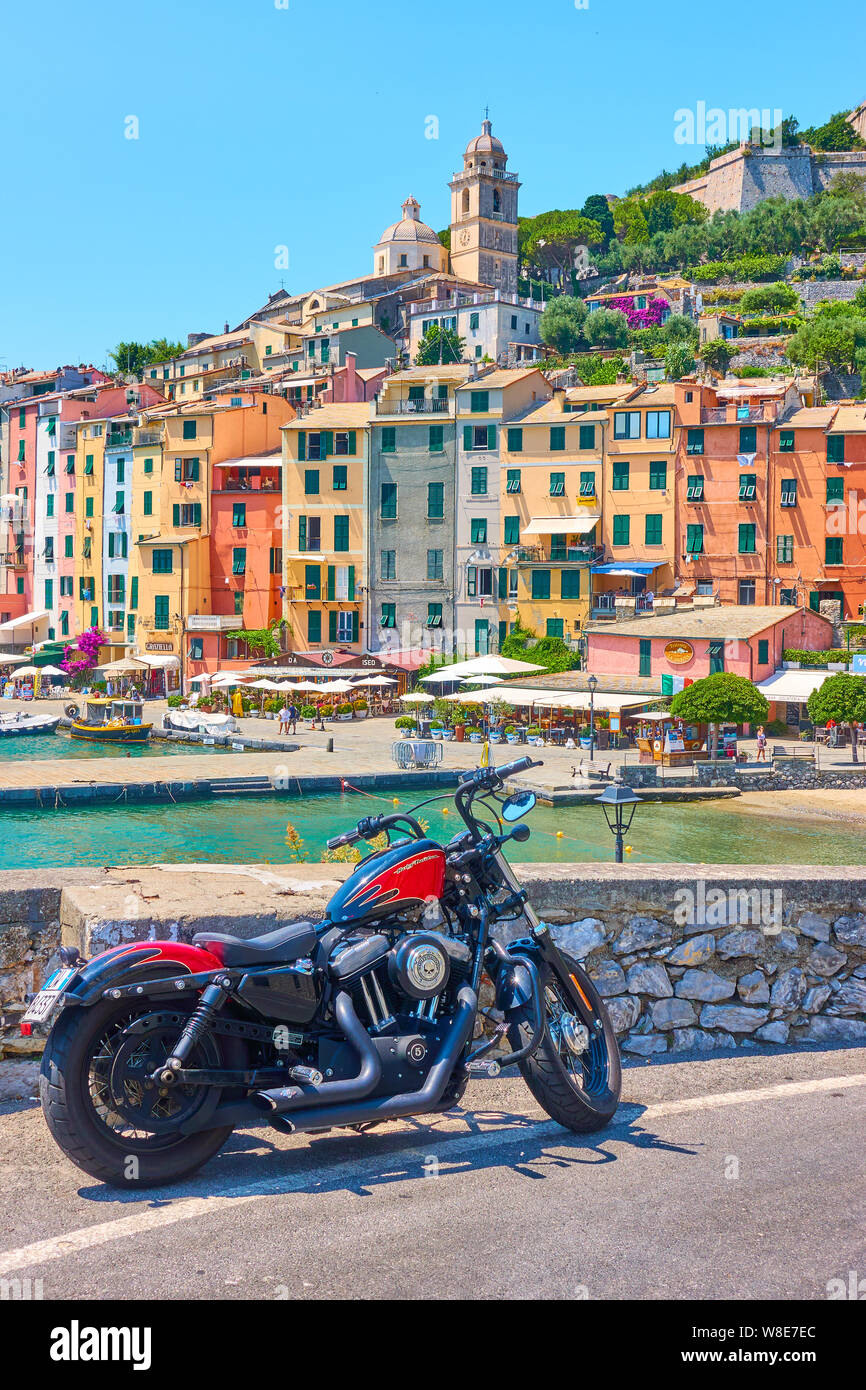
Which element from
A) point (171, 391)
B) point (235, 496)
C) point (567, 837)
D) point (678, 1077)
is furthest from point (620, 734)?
point (171, 391)

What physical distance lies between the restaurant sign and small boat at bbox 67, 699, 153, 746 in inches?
764

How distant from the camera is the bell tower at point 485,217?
114 m

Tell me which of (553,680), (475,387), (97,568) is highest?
(475,387)

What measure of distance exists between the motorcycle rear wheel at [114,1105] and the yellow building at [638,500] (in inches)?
2089

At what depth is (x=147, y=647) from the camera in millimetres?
68750

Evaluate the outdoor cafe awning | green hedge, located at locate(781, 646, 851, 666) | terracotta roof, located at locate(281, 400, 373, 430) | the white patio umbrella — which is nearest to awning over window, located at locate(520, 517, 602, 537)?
terracotta roof, located at locate(281, 400, 373, 430)

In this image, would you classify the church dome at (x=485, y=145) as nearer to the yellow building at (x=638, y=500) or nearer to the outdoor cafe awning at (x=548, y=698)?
the yellow building at (x=638, y=500)

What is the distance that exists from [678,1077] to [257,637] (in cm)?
5958

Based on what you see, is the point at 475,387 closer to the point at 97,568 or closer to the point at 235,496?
the point at 235,496

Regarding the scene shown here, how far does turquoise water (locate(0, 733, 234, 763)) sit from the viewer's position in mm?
46031

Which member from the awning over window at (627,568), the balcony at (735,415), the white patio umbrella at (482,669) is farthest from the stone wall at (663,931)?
the balcony at (735,415)

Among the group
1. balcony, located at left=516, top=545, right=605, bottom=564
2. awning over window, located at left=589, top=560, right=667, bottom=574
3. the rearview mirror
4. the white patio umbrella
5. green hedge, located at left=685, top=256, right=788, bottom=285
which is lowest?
the white patio umbrella

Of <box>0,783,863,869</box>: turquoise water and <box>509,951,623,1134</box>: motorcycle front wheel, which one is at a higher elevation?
<box>509,951,623,1134</box>: motorcycle front wheel

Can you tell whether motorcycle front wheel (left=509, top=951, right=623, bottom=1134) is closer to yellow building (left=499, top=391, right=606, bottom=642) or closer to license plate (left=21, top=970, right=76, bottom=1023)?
license plate (left=21, top=970, right=76, bottom=1023)
